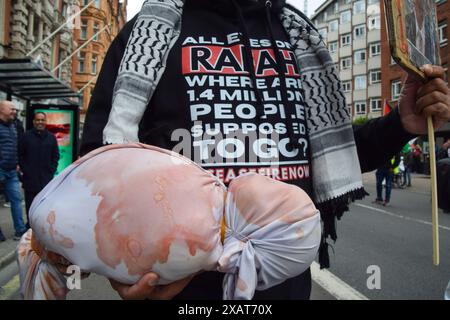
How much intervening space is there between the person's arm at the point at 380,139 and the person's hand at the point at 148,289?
0.84 metres

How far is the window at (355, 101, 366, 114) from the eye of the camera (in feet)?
134

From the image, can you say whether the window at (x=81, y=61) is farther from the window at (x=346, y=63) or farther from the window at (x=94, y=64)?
the window at (x=346, y=63)

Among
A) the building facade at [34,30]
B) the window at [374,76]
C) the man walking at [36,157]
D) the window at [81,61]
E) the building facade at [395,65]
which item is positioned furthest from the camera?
the window at [374,76]

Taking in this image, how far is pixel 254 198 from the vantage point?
0.69m

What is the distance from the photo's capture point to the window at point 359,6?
42.9 m

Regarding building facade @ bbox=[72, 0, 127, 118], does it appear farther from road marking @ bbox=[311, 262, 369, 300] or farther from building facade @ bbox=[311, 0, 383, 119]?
road marking @ bbox=[311, 262, 369, 300]

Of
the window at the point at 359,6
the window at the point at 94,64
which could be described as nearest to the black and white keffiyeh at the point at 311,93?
the window at the point at 94,64

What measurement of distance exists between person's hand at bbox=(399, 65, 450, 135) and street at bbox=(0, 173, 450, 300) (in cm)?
75

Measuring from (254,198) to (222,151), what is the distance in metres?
0.34

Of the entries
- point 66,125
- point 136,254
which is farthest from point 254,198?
point 66,125

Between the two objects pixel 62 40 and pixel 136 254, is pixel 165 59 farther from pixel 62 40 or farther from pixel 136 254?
pixel 62 40

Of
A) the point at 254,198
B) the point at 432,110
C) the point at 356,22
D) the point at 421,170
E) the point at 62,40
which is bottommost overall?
the point at 421,170

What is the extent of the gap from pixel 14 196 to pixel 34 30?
51.9ft

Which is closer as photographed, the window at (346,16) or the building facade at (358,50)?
the building facade at (358,50)
